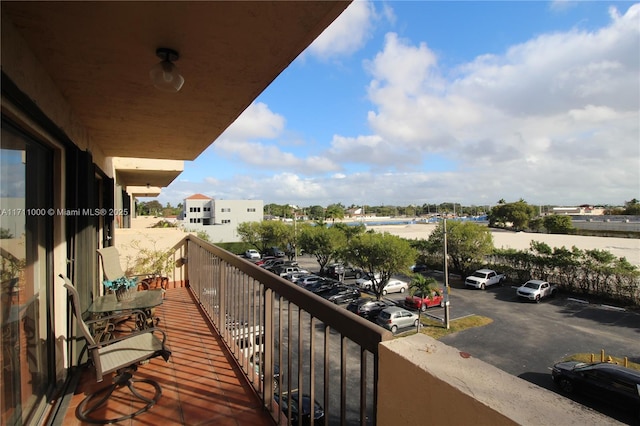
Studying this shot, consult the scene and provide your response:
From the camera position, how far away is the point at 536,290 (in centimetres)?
1748

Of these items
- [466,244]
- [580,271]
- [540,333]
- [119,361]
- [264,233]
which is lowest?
[540,333]

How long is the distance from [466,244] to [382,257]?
24.8 feet

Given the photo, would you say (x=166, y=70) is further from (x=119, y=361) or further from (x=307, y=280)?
(x=307, y=280)

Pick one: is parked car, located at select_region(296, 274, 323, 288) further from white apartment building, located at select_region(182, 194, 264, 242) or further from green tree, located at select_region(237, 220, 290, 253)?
white apartment building, located at select_region(182, 194, 264, 242)

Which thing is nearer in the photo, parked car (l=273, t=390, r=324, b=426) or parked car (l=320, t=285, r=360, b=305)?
parked car (l=273, t=390, r=324, b=426)

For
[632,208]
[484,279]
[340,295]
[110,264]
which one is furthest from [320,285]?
[632,208]

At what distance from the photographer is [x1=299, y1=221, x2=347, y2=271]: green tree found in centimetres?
2420

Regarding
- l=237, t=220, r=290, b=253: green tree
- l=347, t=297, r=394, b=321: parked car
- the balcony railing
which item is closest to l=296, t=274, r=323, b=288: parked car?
l=347, t=297, r=394, b=321: parked car

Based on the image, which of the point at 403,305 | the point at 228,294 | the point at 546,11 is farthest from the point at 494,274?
the point at 228,294

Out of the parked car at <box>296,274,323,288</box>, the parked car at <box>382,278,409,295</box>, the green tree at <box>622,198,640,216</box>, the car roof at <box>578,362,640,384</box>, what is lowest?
the parked car at <box>382,278,409,295</box>

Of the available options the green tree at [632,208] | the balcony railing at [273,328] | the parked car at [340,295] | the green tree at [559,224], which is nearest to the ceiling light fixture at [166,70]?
the balcony railing at [273,328]

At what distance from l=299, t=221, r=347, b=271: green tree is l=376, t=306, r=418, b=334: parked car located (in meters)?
9.44

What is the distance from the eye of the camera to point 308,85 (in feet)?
39.3

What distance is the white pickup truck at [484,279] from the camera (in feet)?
67.6
